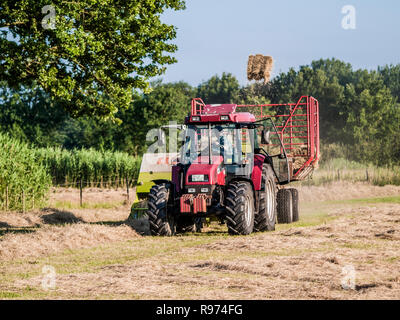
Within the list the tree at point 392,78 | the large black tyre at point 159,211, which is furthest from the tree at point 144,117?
the tree at point 392,78

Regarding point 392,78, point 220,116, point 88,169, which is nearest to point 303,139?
point 220,116

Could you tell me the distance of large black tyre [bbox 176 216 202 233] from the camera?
15.7m

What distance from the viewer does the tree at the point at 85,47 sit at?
15.1 meters

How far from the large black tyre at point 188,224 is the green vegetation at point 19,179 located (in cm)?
855

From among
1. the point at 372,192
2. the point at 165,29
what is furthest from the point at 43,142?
the point at 165,29

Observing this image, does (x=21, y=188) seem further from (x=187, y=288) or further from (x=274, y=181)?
(x=187, y=288)

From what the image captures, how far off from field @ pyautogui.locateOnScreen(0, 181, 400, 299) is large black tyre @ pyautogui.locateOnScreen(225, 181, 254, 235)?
1.22ft

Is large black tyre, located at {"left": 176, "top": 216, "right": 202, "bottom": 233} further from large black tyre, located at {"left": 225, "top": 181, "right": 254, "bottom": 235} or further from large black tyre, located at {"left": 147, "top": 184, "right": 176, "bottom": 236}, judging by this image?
large black tyre, located at {"left": 225, "top": 181, "right": 254, "bottom": 235}

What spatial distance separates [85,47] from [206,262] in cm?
743

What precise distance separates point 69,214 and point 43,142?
4543 centimetres

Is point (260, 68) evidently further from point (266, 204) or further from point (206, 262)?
point (206, 262)

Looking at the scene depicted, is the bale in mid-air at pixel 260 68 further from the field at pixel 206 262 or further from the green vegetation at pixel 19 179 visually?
the field at pixel 206 262

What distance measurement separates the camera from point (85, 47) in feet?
51.1

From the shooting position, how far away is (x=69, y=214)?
22.3 meters
